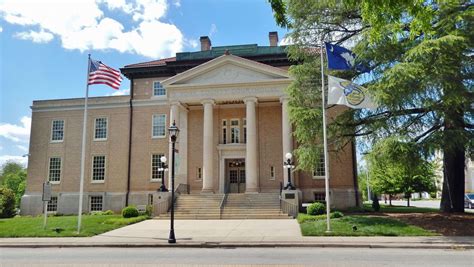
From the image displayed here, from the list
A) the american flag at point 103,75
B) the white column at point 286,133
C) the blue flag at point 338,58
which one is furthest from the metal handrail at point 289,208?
the american flag at point 103,75

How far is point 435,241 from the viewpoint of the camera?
14.3m

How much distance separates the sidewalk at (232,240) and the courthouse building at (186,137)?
10035 mm

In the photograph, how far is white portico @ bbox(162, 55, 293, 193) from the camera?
2994cm

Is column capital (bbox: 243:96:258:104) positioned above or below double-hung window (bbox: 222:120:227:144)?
above

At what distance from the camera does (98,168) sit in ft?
118

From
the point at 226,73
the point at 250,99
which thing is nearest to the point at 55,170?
the point at 226,73

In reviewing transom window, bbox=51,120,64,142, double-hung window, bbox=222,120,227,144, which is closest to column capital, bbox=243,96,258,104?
double-hung window, bbox=222,120,227,144

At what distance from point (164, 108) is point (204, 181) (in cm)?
906

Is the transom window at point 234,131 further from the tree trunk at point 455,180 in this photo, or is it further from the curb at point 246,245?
the curb at point 246,245

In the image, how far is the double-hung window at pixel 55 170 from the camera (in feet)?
119

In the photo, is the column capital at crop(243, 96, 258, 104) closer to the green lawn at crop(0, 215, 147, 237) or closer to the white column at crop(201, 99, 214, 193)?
the white column at crop(201, 99, 214, 193)

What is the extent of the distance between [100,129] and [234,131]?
13.0 meters

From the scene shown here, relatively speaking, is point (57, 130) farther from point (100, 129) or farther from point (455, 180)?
point (455, 180)
